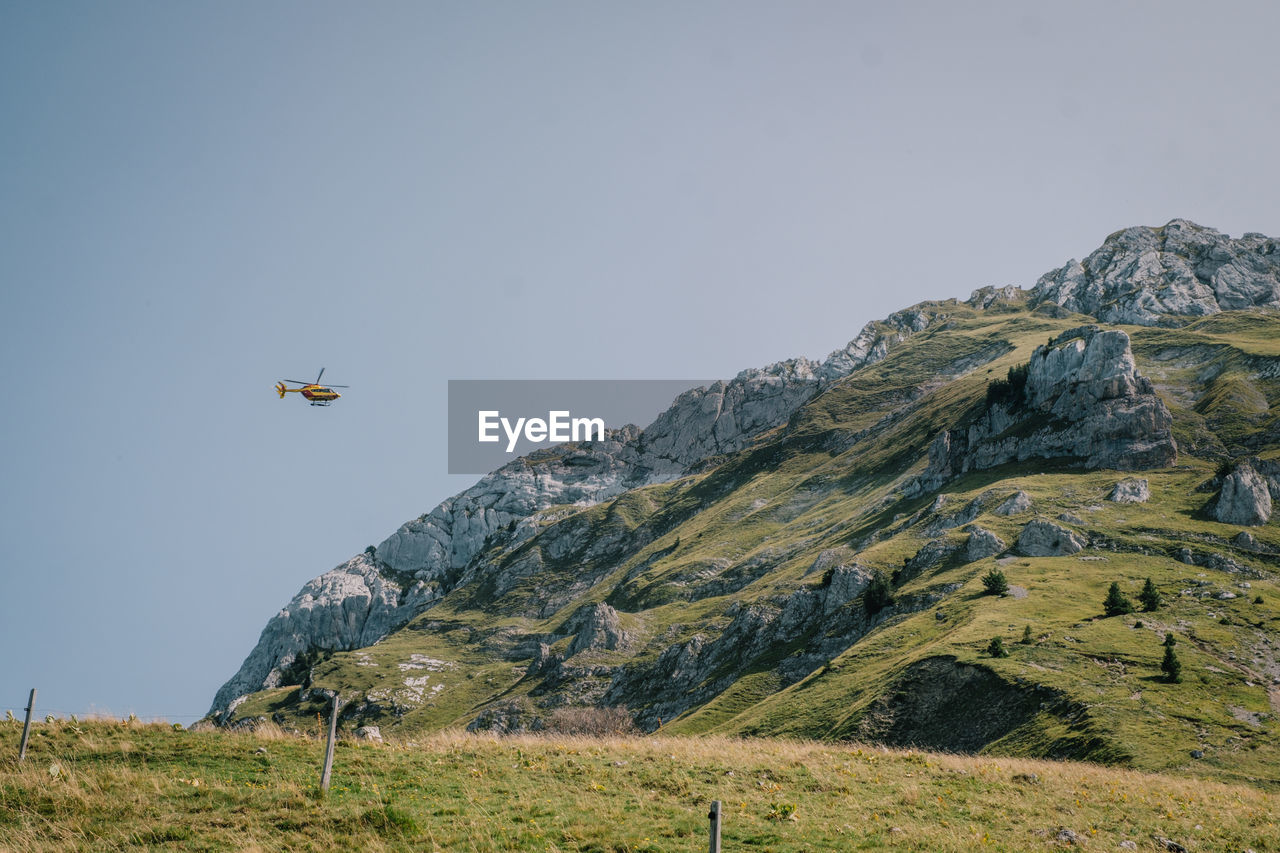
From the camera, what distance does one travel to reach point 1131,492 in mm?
116500

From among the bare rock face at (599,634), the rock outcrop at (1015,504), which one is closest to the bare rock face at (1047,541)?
the rock outcrop at (1015,504)

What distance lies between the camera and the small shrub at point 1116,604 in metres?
75.0

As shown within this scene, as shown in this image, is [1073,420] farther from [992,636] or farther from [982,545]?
[992,636]

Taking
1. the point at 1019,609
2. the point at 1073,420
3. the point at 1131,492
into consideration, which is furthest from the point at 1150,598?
the point at 1073,420

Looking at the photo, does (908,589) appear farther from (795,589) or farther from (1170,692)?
(1170,692)

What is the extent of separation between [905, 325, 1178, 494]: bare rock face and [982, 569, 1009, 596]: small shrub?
206 feet

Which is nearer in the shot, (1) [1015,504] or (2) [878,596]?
(2) [878,596]

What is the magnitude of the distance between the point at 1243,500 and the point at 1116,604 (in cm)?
4407

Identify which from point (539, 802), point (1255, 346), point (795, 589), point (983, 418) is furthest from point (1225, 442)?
point (539, 802)

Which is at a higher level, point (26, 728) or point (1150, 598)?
point (26, 728)

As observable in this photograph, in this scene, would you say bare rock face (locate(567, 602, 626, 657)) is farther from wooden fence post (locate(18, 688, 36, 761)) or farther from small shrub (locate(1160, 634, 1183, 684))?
wooden fence post (locate(18, 688, 36, 761))

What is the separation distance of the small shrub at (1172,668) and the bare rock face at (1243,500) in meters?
55.1

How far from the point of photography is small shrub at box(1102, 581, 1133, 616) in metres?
75.0

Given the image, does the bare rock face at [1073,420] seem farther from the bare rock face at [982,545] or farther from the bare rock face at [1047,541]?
the bare rock face at [982,545]
